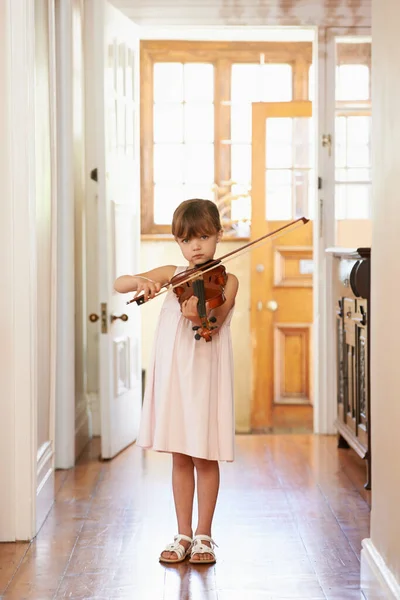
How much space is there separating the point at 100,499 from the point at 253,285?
3410 mm

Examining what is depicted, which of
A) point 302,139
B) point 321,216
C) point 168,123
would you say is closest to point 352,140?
point 321,216

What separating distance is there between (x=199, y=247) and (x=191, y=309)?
0.21m

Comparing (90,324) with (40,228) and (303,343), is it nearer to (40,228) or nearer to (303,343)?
(40,228)

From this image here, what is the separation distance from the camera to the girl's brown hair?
9.91 feet

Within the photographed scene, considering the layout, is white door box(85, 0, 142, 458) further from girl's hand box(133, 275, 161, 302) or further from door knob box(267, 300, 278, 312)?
door knob box(267, 300, 278, 312)

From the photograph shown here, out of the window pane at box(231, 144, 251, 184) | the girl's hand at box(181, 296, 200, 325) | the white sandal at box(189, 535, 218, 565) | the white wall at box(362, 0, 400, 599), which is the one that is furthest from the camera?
the window pane at box(231, 144, 251, 184)

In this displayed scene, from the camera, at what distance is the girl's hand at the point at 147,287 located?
2926 millimetres

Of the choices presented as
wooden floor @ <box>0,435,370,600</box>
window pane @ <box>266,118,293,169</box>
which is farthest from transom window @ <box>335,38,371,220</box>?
window pane @ <box>266,118,293,169</box>

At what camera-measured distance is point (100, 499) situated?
13.2 ft

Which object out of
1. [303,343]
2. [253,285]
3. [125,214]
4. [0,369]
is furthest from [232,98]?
[0,369]

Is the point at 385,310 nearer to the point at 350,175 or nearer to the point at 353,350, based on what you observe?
the point at 353,350

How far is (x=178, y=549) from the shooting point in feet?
10.3

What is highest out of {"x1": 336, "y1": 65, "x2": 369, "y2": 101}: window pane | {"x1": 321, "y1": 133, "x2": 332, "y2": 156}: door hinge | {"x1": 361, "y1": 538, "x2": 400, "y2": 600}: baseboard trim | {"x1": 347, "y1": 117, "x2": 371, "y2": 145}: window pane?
{"x1": 336, "y1": 65, "x2": 369, "y2": 101}: window pane

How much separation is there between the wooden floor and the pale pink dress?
1.35 ft
